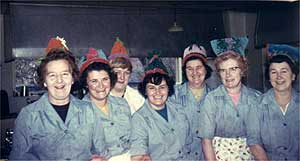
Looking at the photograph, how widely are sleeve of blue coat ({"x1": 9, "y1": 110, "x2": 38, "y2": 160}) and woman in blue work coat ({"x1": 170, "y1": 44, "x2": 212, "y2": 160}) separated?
1235mm

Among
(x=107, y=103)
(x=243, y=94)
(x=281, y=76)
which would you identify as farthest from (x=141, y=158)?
(x=281, y=76)

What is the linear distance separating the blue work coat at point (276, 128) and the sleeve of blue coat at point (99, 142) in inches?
50.4

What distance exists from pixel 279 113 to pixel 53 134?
1.96m

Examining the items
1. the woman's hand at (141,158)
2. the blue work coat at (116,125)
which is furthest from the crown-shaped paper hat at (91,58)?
the woman's hand at (141,158)

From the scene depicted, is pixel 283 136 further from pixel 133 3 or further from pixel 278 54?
pixel 133 3

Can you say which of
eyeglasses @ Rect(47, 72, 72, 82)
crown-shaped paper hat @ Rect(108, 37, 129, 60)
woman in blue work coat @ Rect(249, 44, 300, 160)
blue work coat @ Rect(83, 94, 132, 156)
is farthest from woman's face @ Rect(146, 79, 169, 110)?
woman in blue work coat @ Rect(249, 44, 300, 160)

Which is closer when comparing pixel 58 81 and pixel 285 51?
pixel 58 81

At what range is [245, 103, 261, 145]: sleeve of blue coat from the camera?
3.90 meters

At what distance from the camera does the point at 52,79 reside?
3.54m

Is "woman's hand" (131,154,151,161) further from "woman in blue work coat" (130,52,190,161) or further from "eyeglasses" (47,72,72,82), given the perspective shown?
"eyeglasses" (47,72,72,82)

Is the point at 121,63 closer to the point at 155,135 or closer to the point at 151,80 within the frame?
the point at 151,80

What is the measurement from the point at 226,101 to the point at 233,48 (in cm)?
47

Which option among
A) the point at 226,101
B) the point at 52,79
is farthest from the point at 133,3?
the point at 226,101

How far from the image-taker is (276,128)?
3920 millimetres
